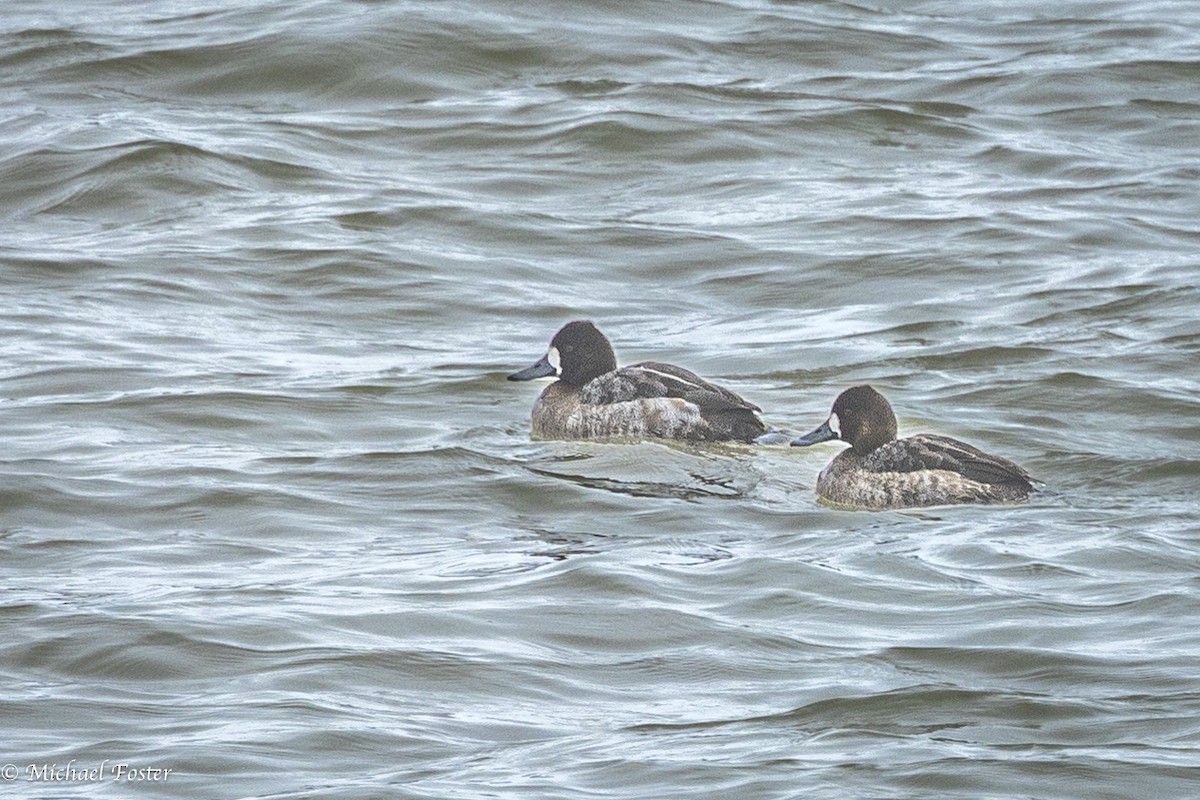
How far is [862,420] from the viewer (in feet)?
35.4

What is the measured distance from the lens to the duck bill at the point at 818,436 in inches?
429

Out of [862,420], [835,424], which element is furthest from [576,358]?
[862,420]

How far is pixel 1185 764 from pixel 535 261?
30.6 ft

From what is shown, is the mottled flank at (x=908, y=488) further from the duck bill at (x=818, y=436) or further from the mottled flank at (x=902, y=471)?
the duck bill at (x=818, y=436)

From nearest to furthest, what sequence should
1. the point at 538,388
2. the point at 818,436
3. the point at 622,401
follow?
1. the point at 818,436
2. the point at 622,401
3. the point at 538,388

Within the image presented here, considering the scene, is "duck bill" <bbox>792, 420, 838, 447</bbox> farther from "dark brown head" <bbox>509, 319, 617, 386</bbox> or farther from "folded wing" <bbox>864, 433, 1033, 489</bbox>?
"dark brown head" <bbox>509, 319, 617, 386</bbox>

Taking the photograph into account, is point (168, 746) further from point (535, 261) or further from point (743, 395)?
point (535, 261)

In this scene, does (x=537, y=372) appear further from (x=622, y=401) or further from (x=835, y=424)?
(x=835, y=424)

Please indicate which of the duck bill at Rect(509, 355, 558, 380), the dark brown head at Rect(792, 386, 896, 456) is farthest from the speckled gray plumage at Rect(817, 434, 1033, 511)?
the duck bill at Rect(509, 355, 558, 380)

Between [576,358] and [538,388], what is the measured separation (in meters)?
0.99

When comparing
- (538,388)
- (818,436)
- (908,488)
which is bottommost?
(538,388)

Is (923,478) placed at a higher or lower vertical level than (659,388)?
lower

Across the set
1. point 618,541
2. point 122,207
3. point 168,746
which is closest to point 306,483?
point 618,541

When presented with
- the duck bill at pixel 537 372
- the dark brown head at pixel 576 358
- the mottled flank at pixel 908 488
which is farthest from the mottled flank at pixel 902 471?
the duck bill at pixel 537 372
